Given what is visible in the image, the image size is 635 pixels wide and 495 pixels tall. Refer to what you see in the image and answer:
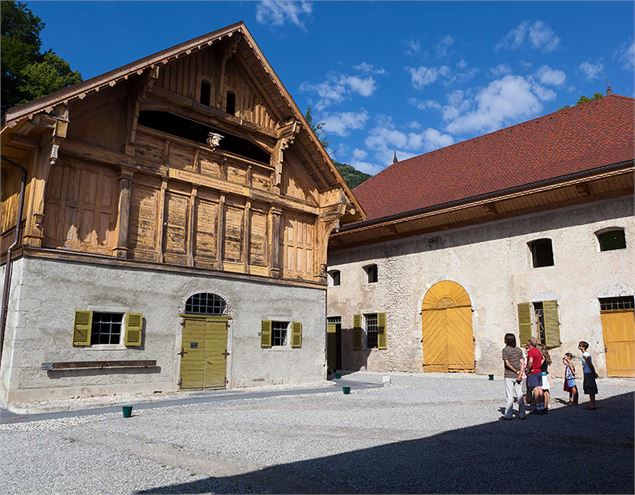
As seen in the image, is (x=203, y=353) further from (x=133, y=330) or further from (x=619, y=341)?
(x=619, y=341)

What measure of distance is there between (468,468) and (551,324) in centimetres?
1331

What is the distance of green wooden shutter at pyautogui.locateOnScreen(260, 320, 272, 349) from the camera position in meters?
15.7

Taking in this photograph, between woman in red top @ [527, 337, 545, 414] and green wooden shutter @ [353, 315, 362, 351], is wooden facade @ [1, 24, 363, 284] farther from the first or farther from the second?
woman in red top @ [527, 337, 545, 414]

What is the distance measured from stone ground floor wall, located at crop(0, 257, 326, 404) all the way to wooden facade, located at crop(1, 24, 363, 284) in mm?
593

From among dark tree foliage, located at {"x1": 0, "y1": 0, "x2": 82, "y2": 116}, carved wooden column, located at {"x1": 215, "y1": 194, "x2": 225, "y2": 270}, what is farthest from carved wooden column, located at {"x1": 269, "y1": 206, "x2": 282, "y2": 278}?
dark tree foliage, located at {"x1": 0, "y1": 0, "x2": 82, "y2": 116}

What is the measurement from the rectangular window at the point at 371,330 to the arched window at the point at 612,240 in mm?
9597

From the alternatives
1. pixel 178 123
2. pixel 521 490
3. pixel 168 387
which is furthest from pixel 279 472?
pixel 178 123

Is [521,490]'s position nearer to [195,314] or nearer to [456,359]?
[195,314]

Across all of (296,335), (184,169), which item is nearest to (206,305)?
(296,335)

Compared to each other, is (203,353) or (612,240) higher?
(612,240)

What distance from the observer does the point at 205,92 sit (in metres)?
15.8

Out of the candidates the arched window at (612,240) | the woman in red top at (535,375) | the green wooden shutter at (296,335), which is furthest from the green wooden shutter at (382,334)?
the woman in red top at (535,375)

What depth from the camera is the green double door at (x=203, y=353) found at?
14.0 m

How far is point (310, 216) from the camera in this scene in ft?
60.5
